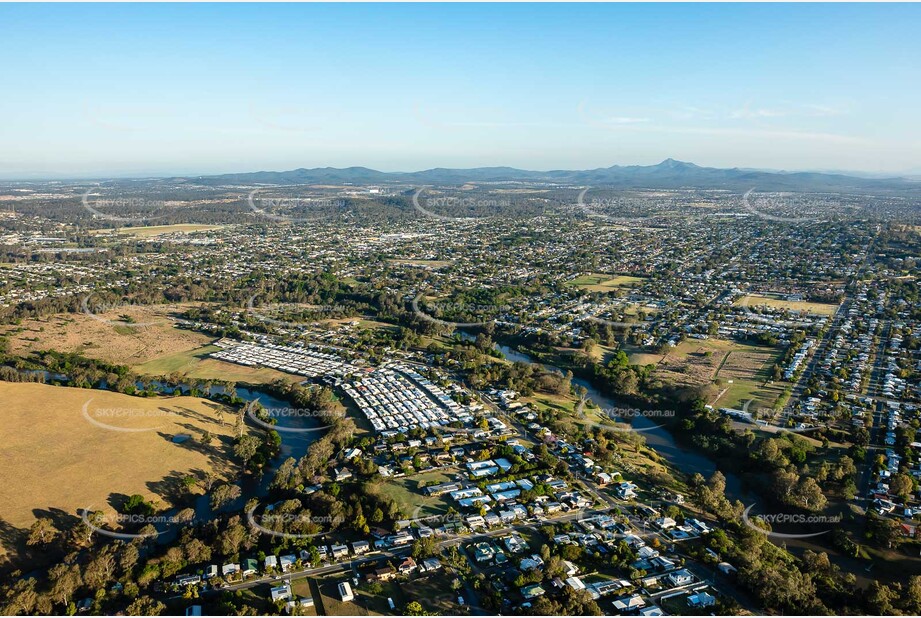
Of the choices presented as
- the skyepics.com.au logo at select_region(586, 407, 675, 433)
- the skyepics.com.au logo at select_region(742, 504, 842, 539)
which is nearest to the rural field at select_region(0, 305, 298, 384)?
the skyepics.com.au logo at select_region(586, 407, 675, 433)

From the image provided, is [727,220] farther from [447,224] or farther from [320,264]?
[320,264]

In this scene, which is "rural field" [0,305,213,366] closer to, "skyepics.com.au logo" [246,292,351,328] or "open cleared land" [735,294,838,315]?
"skyepics.com.au logo" [246,292,351,328]

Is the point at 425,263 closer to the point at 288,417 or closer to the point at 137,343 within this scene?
the point at 137,343

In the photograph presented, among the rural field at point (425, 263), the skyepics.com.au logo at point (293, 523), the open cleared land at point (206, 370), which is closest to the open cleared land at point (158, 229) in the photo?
the rural field at point (425, 263)

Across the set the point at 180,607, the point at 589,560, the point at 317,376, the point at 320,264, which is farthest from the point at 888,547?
the point at 320,264

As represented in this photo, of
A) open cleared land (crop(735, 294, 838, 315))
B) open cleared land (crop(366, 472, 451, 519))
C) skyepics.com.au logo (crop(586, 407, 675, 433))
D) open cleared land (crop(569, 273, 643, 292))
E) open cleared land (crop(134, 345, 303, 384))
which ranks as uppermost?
open cleared land (crop(569, 273, 643, 292))
